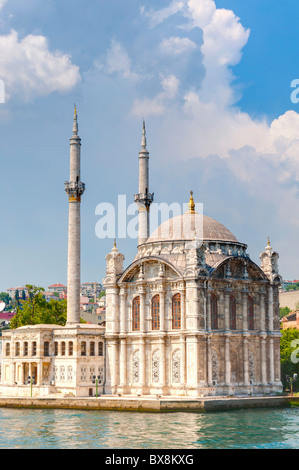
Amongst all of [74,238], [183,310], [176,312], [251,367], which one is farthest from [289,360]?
[74,238]

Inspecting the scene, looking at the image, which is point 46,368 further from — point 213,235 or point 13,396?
point 213,235

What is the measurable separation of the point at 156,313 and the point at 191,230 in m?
7.51

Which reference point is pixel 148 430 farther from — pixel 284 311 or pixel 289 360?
pixel 284 311

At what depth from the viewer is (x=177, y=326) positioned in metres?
61.7

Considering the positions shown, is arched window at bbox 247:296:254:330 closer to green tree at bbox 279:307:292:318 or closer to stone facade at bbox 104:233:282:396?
stone facade at bbox 104:233:282:396

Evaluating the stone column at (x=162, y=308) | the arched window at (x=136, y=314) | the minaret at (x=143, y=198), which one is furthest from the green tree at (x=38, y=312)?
the stone column at (x=162, y=308)

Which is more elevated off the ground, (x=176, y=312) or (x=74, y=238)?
(x=74, y=238)

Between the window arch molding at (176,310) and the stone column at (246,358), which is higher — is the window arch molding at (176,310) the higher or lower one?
the higher one

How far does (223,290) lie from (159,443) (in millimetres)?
24454

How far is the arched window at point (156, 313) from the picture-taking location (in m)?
63.1

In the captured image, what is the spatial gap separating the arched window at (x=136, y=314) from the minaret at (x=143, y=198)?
9.90 meters

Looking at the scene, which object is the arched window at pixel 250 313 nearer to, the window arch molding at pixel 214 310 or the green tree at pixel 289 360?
the window arch molding at pixel 214 310

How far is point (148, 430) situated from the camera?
4491 centimetres
